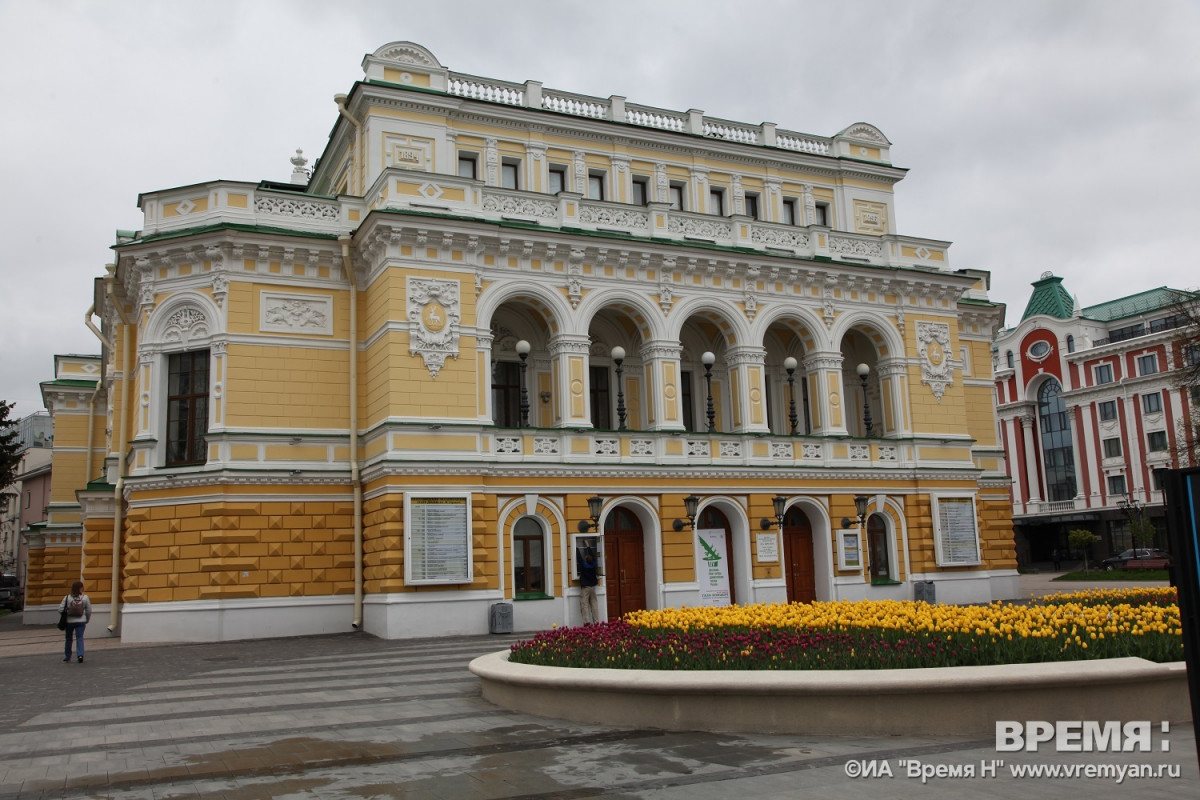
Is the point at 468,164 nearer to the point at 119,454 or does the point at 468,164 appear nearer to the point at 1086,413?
the point at 119,454

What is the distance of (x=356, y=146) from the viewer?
97.0 feet

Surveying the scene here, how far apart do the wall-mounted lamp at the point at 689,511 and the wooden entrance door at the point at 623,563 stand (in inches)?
48.1

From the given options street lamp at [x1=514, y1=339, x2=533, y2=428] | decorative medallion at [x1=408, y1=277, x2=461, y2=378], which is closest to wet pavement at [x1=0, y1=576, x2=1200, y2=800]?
decorative medallion at [x1=408, y1=277, x2=461, y2=378]

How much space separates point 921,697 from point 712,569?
18.3 metres

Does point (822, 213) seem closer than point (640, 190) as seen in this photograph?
No

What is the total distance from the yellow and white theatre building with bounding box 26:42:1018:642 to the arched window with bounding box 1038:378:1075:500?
147 feet

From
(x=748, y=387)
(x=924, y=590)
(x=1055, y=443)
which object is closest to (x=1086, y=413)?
(x=1055, y=443)

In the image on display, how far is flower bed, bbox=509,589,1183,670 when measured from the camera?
1069cm

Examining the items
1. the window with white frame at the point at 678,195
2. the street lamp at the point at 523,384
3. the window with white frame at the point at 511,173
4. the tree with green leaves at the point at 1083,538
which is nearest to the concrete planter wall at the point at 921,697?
the street lamp at the point at 523,384

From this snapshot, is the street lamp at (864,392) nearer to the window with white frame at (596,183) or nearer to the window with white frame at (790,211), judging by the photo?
the window with white frame at (790,211)

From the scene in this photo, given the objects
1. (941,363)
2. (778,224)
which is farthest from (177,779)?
(941,363)

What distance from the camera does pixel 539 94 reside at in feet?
101

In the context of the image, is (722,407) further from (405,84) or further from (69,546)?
(69,546)

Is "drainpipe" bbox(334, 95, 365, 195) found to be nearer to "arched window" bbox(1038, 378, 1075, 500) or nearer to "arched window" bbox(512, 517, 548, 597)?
"arched window" bbox(512, 517, 548, 597)
